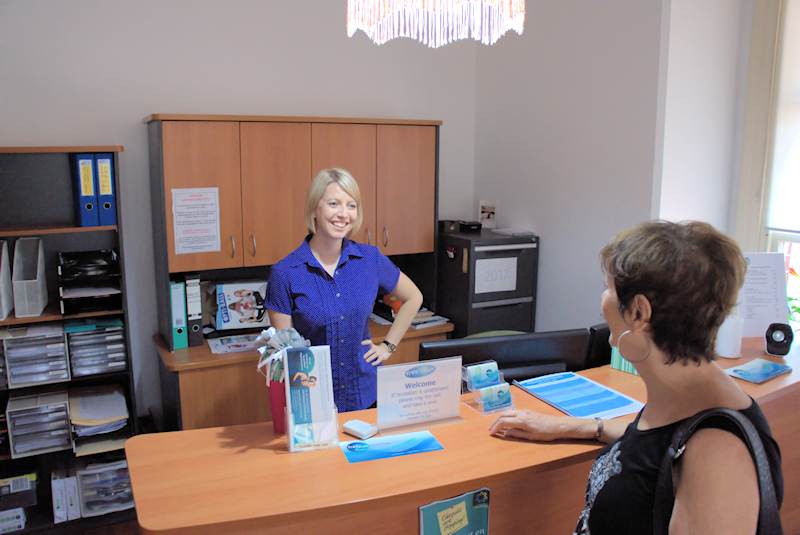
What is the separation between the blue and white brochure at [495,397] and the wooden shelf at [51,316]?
1.94 meters

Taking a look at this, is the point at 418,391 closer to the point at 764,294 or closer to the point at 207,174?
the point at 764,294

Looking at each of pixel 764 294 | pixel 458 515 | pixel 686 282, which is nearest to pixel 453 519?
pixel 458 515

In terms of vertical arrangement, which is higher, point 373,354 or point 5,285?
point 5,285

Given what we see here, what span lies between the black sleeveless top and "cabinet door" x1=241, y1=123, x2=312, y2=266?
229 centimetres

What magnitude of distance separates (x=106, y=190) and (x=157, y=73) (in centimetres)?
76

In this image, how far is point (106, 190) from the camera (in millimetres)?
2893

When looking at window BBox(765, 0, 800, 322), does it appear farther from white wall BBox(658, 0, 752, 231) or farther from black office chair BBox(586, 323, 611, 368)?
black office chair BBox(586, 323, 611, 368)

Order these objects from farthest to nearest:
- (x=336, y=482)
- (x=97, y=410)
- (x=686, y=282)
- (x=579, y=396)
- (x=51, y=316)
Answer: (x=97, y=410) < (x=51, y=316) < (x=579, y=396) < (x=336, y=482) < (x=686, y=282)

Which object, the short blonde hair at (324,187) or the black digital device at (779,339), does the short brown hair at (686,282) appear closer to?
the short blonde hair at (324,187)

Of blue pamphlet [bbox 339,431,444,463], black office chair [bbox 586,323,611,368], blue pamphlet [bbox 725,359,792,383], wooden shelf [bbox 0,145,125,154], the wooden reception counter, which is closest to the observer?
the wooden reception counter

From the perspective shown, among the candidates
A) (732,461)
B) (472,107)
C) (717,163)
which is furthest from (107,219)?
(717,163)

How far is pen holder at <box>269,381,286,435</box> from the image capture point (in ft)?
5.33

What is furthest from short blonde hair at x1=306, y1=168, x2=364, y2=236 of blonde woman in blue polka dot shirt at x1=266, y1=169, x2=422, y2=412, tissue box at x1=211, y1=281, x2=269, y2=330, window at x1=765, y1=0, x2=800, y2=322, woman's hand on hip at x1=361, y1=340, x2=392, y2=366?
window at x1=765, y1=0, x2=800, y2=322

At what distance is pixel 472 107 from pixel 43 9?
2504 mm
